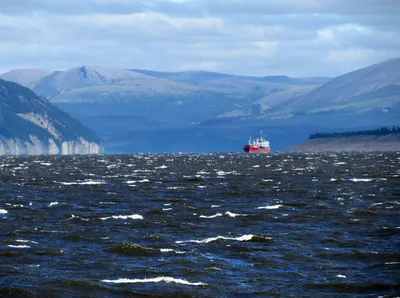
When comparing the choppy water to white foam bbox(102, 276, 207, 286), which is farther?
white foam bbox(102, 276, 207, 286)

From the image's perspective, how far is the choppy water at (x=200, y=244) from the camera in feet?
113

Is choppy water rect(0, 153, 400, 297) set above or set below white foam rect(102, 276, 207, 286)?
above

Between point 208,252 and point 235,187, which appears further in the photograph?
point 235,187

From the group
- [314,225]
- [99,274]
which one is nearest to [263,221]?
[314,225]

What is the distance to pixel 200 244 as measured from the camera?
44125 mm

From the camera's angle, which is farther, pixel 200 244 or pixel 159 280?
pixel 200 244

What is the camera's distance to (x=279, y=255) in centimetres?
4109

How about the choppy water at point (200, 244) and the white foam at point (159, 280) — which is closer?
the choppy water at point (200, 244)

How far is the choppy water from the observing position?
34.3m

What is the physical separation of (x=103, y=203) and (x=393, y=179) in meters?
39.1

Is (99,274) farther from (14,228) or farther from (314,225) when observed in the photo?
(314,225)

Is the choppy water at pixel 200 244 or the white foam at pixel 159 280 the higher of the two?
the choppy water at pixel 200 244

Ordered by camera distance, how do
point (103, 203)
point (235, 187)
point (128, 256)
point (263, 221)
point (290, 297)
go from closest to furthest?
point (290, 297), point (128, 256), point (263, 221), point (103, 203), point (235, 187)

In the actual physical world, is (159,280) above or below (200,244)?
below
